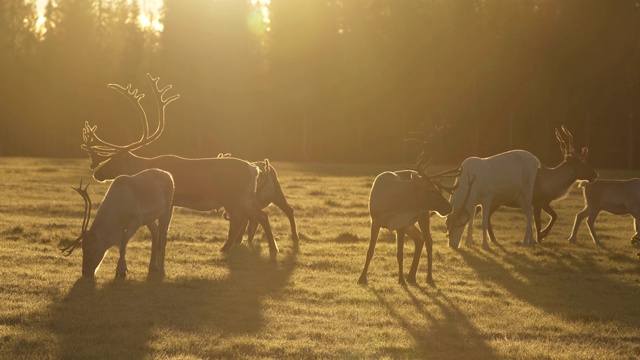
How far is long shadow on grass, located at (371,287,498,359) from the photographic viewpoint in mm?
9391

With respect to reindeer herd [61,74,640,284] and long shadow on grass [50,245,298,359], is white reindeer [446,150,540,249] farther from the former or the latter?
long shadow on grass [50,245,298,359]

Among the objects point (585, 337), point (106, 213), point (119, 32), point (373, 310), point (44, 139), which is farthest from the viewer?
point (119, 32)

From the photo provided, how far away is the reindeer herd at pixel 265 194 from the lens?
42.3 ft

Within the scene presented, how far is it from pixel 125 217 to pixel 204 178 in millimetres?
3138

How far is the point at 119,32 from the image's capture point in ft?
282

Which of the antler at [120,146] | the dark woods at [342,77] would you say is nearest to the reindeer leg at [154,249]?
the antler at [120,146]

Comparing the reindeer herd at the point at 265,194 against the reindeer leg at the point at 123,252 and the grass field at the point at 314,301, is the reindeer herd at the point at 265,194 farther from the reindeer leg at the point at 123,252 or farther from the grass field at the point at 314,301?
the grass field at the point at 314,301

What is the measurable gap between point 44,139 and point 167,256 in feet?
173

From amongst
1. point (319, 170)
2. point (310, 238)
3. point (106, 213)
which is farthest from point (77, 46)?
point (106, 213)

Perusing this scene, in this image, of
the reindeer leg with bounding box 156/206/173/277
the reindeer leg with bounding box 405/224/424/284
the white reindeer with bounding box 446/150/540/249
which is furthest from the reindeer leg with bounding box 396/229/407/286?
the white reindeer with bounding box 446/150/540/249

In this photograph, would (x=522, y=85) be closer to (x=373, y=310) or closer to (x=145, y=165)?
(x=145, y=165)

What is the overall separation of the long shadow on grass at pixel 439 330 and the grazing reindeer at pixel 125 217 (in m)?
3.01

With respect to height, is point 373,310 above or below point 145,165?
below

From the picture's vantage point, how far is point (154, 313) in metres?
10.8
